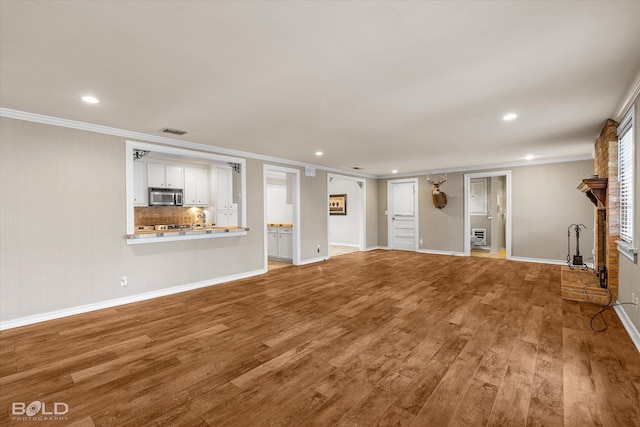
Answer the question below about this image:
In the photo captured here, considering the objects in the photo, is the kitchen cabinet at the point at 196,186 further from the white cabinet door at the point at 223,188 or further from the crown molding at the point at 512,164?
the crown molding at the point at 512,164

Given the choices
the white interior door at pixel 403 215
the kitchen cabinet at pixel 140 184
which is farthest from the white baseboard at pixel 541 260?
the kitchen cabinet at pixel 140 184

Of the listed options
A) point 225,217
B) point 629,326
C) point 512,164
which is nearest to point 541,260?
point 512,164

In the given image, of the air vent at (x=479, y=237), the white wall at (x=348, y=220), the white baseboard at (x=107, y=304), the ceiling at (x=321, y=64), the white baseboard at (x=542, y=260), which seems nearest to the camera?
the ceiling at (x=321, y=64)

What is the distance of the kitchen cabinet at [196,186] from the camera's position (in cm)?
672

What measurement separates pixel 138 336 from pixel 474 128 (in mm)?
4763

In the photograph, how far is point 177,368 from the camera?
2281mm

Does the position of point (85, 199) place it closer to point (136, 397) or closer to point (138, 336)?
point (138, 336)

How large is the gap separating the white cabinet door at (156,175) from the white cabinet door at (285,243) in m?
2.84

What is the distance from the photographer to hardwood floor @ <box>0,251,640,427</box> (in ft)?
5.77

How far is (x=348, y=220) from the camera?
10023 millimetres

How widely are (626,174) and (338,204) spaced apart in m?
7.47

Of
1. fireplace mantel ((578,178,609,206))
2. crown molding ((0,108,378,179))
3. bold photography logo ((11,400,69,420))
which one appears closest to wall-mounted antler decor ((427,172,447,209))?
fireplace mantel ((578,178,609,206))

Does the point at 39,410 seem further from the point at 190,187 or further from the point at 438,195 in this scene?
the point at 438,195

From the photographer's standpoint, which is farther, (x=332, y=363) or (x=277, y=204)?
(x=277, y=204)
